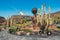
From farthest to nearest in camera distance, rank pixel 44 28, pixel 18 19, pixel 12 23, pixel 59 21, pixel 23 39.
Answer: pixel 18 19 < pixel 59 21 < pixel 12 23 < pixel 44 28 < pixel 23 39

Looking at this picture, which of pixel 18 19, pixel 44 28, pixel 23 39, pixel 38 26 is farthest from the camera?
pixel 18 19

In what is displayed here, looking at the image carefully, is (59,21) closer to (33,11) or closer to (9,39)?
(33,11)

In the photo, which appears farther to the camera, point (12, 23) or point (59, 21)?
point (59, 21)

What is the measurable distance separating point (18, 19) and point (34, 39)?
15.2 m

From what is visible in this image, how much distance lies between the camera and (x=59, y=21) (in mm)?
26594

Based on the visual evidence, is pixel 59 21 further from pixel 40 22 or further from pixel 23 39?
pixel 23 39

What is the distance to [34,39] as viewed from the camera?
1393 cm

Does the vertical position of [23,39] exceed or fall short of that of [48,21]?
it falls short

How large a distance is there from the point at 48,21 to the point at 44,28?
3.73 ft

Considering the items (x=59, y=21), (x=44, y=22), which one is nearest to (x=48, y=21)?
(x=44, y=22)

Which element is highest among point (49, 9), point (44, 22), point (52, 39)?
point (49, 9)

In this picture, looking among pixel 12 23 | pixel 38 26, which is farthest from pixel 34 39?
pixel 12 23

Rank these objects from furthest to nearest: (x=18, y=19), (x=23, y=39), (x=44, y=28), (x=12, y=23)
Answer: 1. (x=18, y=19)
2. (x=12, y=23)
3. (x=44, y=28)
4. (x=23, y=39)

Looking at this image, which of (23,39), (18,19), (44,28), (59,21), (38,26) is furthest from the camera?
(18,19)
